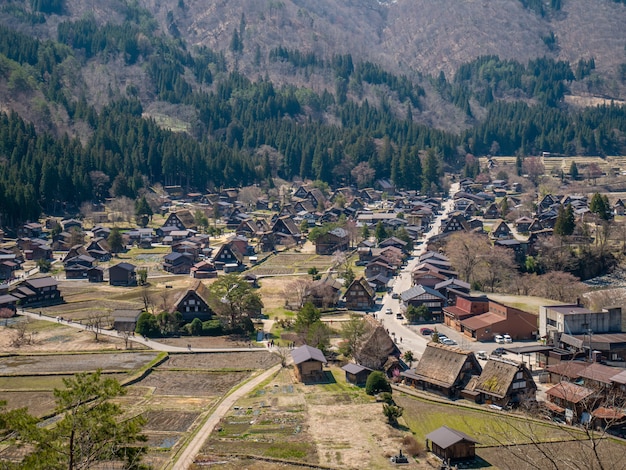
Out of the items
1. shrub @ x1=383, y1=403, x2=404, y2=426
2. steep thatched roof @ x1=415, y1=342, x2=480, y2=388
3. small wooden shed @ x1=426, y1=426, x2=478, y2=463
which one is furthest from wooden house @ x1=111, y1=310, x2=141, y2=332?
small wooden shed @ x1=426, y1=426, x2=478, y2=463

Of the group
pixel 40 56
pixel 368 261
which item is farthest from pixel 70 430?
pixel 40 56

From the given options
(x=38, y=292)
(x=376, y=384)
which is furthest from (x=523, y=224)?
(x=38, y=292)

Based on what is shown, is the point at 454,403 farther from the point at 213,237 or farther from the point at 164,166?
the point at 164,166

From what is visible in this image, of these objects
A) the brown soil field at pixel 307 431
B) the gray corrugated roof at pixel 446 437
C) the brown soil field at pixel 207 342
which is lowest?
the brown soil field at pixel 207 342

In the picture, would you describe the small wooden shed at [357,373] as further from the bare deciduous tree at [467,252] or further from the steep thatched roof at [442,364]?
the bare deciduous tree at [467,252]

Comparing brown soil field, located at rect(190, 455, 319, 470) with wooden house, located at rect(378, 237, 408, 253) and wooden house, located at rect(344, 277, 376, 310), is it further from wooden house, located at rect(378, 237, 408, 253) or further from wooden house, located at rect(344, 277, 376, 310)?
wooden house, located at rect(378, 237, 408, 253)

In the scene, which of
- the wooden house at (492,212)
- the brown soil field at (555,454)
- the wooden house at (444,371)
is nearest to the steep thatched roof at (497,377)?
the wooden house at (444,371)

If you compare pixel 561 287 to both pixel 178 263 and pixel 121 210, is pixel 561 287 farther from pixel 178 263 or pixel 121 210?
pixel 121 210
